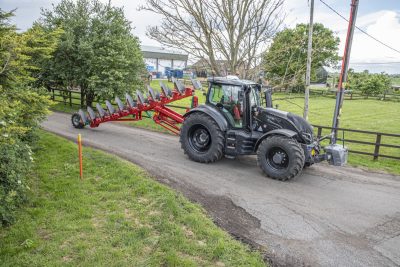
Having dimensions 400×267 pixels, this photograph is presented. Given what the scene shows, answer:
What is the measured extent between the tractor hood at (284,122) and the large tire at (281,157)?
1.88 ft

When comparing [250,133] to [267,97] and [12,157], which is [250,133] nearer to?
[267,97]

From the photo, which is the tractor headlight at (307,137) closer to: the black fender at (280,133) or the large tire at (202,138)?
the black fender at (280,133)

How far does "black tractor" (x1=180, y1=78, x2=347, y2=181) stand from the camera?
24.8ft

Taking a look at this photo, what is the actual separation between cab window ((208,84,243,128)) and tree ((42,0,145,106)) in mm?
8841

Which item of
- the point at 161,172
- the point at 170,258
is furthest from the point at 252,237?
the point at 161,172

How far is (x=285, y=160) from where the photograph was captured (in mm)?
7602

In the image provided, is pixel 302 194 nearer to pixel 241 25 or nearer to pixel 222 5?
pixel 241 25

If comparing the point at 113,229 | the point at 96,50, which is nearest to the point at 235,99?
the point at 113,229

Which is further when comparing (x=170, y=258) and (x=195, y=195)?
(x=195, y=195)

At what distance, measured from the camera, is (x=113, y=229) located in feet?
16.9

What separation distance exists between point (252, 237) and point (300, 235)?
0.83 m

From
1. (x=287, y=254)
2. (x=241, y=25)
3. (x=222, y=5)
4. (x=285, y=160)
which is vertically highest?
(x=222, y=5)

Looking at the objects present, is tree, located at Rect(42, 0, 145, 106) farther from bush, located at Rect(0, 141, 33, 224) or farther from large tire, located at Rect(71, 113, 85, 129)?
bush, located at Rect(0, 141, 33, 224)

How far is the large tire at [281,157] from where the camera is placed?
7301mm
